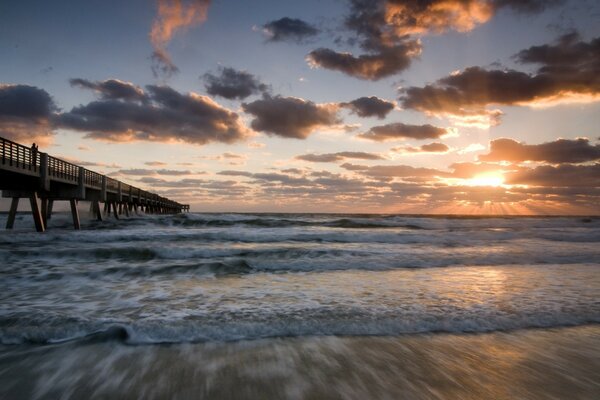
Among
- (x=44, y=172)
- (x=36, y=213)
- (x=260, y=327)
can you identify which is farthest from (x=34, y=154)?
(x=260, y=327)

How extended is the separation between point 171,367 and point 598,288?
7483 mm

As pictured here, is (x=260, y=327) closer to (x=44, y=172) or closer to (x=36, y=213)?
(x=44, y=172)

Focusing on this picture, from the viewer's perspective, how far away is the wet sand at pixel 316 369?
274cm

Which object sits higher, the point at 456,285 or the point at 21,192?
the point at 21,192

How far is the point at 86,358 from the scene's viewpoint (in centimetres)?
338

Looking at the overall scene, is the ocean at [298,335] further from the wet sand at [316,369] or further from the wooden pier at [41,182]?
the wooden pier at [41,182]

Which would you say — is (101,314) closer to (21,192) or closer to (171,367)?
(171,367)

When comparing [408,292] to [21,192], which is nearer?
[408,292]

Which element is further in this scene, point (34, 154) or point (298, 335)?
point (34, 154)

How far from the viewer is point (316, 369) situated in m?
3.16

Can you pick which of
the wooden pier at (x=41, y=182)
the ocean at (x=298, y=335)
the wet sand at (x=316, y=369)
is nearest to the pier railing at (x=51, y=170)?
the wooden pier at (x=41, y=182)

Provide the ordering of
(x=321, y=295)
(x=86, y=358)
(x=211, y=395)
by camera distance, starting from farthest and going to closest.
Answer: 1. (x=321, y=295)
2. (x=86, y=358)
3. (x=211, y=395)

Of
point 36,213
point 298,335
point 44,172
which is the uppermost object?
point 44,172

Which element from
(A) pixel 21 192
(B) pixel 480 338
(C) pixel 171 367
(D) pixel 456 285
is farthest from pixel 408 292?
(A) pixel 21 192
